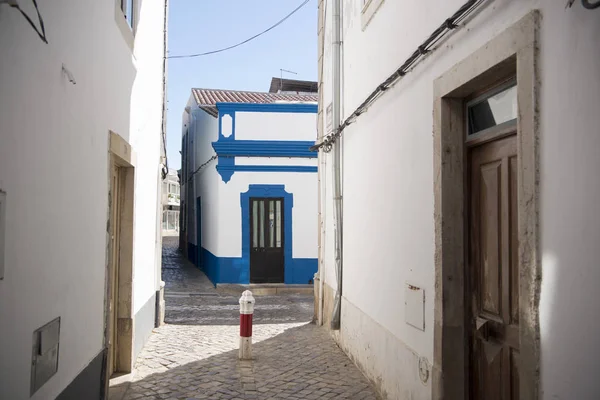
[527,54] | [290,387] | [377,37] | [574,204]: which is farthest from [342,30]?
[574,204]

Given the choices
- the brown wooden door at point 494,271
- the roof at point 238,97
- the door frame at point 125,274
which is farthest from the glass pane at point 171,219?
the brown wooden door at point 494,271

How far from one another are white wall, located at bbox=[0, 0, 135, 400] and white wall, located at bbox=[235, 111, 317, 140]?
9.74 metres

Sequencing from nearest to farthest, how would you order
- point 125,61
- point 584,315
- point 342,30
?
point 584,315 → point 125,61 → point 342,30

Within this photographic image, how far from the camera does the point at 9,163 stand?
2691mm

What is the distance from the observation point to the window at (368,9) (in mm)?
6157

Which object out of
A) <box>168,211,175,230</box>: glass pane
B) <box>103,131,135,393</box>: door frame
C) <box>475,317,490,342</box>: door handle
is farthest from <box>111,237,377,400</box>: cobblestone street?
<box>168,211,175,230</box>: glass pane

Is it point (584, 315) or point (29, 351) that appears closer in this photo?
point (584, 315)

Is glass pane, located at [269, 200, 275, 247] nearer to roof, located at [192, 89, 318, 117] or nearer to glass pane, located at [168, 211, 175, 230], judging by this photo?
roof, located at [192, 89, 318, 117]

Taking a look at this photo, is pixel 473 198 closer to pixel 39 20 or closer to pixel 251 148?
pixel 39 20

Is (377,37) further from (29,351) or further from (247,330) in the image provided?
(29,351)

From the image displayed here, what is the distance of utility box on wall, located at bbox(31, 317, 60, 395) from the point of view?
10.4 feet

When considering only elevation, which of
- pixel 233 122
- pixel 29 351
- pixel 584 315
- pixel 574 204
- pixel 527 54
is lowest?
pixel 29 351

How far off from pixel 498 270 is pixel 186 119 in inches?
919

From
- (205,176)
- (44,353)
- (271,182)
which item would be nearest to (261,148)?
(271,182)
